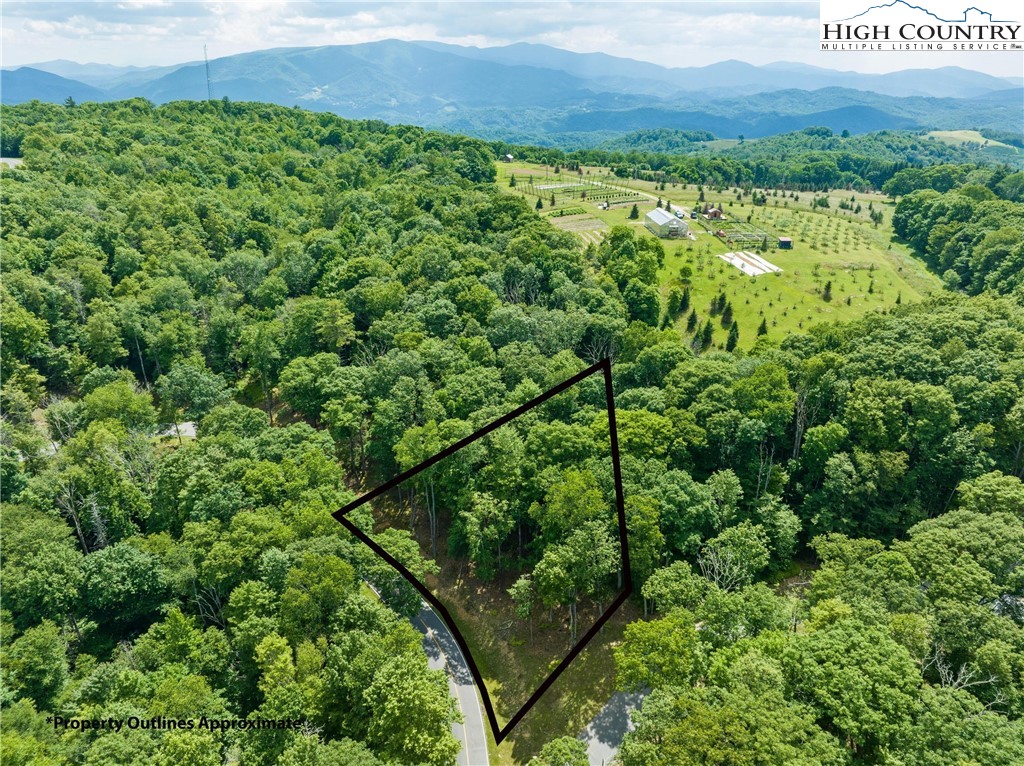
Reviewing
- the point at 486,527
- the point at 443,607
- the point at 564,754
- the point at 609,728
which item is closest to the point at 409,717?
the point at 564,754

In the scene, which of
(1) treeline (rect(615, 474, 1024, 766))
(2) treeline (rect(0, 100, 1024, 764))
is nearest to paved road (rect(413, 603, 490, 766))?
(2) treeline (rect(0, 100, 1024, 764))

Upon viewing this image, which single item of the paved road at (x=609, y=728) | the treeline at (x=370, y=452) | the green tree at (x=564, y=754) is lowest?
the paved road at (x=609, y=728)

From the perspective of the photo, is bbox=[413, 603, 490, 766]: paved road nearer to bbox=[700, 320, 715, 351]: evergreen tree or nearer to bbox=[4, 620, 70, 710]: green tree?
bbox=[4, 620, 70, 710]: green tree

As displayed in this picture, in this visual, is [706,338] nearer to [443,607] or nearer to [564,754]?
[564,754]

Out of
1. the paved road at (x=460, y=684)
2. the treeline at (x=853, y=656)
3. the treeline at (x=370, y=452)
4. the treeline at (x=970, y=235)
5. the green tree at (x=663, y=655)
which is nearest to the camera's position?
the treeline at (x=853, y=656)

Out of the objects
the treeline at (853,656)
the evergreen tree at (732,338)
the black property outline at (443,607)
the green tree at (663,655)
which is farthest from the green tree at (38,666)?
the evergreen tree at (732,338)

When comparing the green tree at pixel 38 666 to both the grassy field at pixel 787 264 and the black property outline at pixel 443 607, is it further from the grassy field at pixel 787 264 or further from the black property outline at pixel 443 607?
the grassy field at pixel 787 264

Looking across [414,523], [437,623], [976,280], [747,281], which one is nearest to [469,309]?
[414,523]

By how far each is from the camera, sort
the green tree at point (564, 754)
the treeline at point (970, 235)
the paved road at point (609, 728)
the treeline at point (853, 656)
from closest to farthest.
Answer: the treeline at point (853, 656) < the green tree at point (564, 754) < the paved road at point (609, 728) < the treeline at point (970, 235)

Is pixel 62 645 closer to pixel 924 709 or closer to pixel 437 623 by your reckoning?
pixel 437 623
